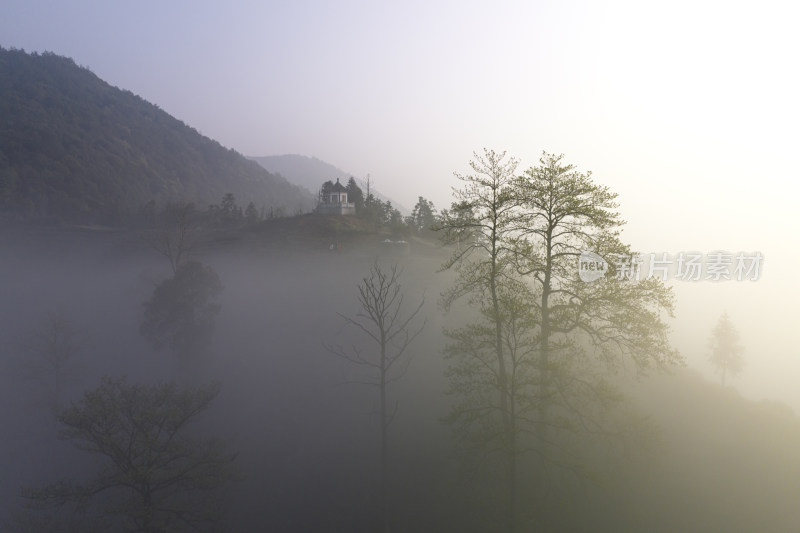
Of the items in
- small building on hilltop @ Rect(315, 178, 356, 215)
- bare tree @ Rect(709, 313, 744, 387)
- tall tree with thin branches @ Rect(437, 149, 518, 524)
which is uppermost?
small building on hilltop @ Rect(315, 178, 356, 215)

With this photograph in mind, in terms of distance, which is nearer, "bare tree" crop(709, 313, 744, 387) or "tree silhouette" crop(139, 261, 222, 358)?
"tree silhouette" crop(139, 261, 222, 358)

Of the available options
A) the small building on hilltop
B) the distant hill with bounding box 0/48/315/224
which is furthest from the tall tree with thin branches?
the distant hill with bounding box 0/48/315/224

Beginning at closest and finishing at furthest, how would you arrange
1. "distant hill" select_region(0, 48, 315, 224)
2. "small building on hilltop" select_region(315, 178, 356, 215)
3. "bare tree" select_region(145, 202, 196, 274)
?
"bare tree" select_region(145, 202, 196, 274)
"small building on hilltop" select_region(315, 178, 356, 215)
"distant hill" select_region(0, 48, 315, 224)

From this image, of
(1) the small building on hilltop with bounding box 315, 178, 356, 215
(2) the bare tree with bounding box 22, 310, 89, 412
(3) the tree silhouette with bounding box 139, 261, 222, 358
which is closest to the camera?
(2) the bare tree with bounding box 22, 310, 89, 412

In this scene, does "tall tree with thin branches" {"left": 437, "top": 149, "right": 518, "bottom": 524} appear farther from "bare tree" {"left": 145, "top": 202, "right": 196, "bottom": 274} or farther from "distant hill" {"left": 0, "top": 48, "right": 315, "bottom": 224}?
"distant hill" {"left": 0, "top": 48, "right": 315, "bottom": 224}

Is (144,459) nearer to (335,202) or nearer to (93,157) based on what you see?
(335,202)

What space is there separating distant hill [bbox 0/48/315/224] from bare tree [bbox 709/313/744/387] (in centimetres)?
6024

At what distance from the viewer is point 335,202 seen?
62.4 metres

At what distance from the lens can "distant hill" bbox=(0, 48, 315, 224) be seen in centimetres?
8625

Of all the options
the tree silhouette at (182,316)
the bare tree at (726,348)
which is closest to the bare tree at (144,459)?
the tree silhouette at (182,316)

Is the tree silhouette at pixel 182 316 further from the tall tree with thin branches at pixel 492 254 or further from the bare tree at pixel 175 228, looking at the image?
the tall tree with thin branches at pixel 492 254

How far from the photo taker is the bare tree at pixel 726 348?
1468 inches

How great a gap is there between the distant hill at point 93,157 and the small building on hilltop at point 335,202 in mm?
10995

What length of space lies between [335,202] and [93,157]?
3952 inches
